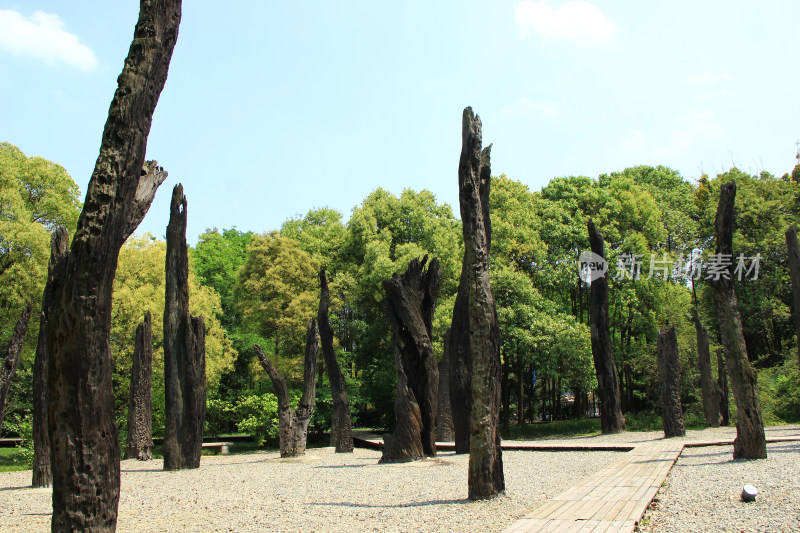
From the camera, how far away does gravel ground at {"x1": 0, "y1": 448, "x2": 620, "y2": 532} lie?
621cm

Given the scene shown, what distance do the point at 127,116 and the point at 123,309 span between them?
56.2 feet

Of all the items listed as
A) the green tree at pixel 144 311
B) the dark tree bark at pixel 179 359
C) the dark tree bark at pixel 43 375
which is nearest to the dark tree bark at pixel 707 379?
the dark tree bark at pixel 179 359

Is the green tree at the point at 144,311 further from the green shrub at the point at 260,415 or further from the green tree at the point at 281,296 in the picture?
the green shrub at the point at 260,415

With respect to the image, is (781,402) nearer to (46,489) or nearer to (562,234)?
(562,234)

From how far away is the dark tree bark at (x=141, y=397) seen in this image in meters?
16.3

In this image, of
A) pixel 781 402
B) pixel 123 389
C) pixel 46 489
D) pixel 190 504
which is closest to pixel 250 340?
pixel 123 389

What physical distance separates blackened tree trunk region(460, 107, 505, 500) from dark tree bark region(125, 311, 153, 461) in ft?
38.4

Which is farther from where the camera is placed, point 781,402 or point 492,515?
point 781,402

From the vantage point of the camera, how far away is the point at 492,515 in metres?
6.18

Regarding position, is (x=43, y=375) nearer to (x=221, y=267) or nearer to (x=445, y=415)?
(x=445, y=415)

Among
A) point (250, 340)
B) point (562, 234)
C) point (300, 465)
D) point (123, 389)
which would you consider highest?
point (562, 234)

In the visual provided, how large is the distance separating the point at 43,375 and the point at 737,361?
1140 centimetres

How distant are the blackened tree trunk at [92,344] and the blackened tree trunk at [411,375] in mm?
8199

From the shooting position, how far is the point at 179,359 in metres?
12.5
